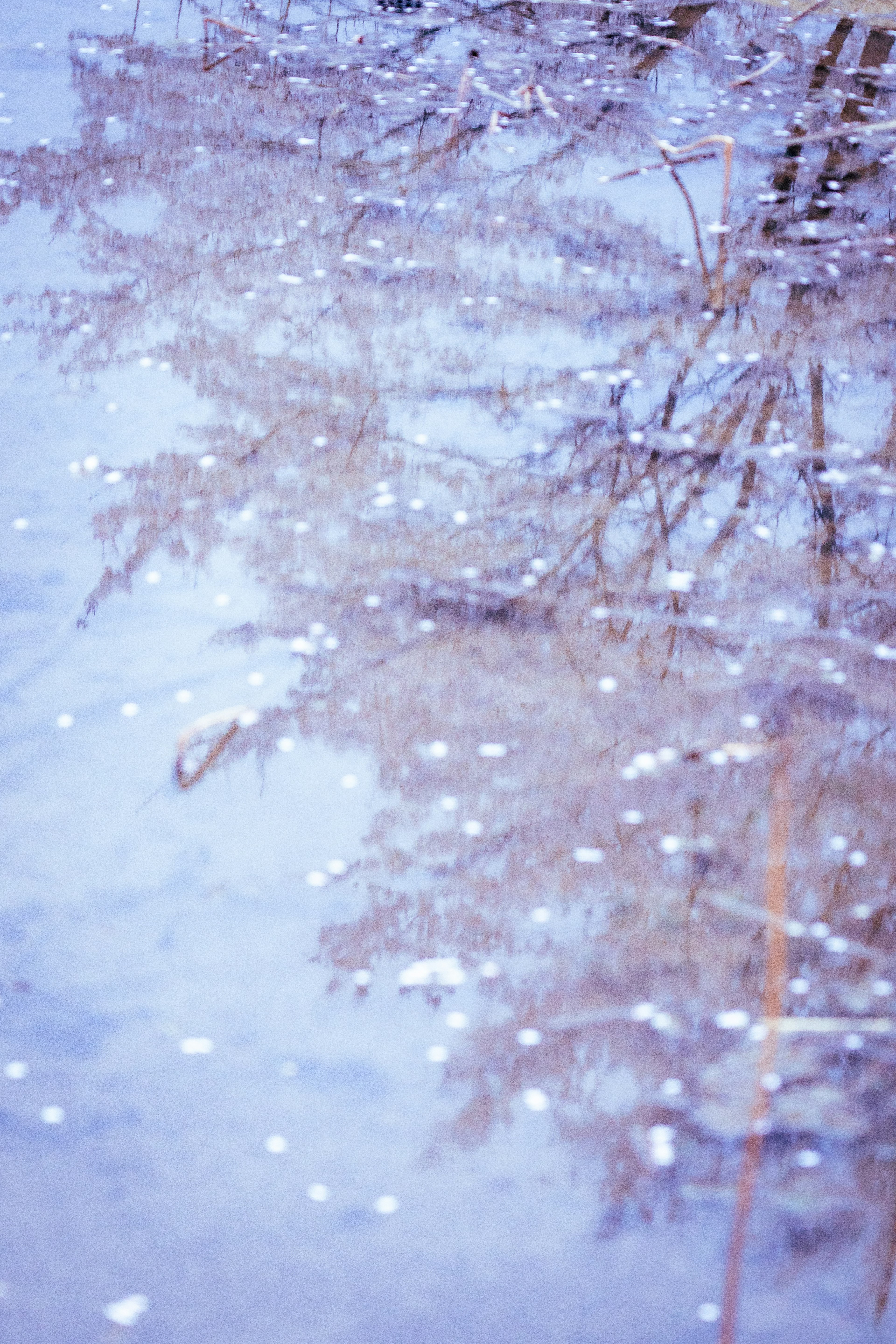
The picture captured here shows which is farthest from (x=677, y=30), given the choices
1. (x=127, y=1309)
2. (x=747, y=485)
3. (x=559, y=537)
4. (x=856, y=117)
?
(x=127, y=1309)

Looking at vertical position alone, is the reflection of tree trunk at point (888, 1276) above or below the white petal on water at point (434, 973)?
below

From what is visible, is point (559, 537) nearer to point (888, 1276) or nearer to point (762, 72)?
point (888, 1276)

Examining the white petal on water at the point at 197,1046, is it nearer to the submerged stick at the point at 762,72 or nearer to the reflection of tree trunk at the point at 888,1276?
the reflection of tree trunk at the point at 888,1276

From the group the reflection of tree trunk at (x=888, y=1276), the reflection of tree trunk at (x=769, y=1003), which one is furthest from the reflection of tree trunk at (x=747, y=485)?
the reflection of tree trunk at (x=888, y=1276)

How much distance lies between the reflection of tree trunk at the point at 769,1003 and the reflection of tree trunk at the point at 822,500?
1.58 ft

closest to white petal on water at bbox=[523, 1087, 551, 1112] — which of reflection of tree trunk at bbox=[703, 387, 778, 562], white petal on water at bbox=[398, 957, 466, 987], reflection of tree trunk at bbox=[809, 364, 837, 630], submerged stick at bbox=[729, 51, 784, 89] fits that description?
white petal on water at bbox=[398, 957, 466, 987]

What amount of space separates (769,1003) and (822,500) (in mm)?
1420

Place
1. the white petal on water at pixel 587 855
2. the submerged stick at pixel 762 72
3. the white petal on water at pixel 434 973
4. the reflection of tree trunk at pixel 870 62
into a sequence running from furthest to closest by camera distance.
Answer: the submerged stick at pixel 762 72
the reflection of tree trunk at pixel 870 62
the white petal on water at pixel 587 855
the white petal on water at pixel 434 973

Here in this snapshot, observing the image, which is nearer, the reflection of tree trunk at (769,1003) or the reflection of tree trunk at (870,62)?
the reflection of tree trunk at (769,1003)

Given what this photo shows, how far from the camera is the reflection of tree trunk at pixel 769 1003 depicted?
1.59 metres

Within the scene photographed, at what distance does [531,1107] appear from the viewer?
175 centimetres

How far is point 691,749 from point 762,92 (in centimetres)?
359

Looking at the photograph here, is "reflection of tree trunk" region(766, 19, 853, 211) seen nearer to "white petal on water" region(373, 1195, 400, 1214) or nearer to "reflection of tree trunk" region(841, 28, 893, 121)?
"reflection of tree trunk" region(841, 28, 893, 121)

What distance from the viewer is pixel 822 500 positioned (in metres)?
2.90
